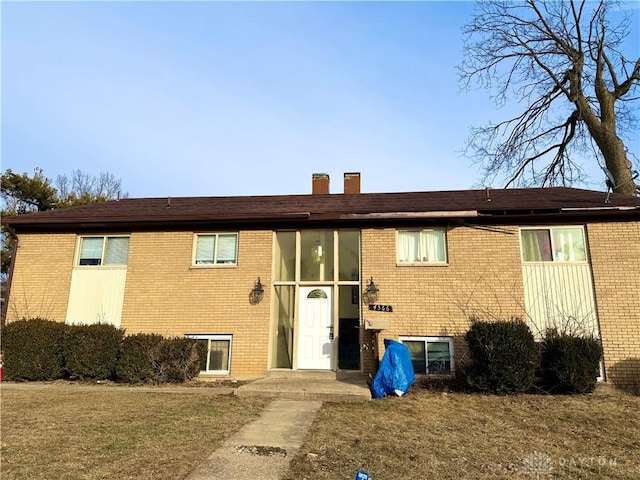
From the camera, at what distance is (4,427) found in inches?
234

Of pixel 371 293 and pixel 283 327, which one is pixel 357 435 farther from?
pixel 283 327

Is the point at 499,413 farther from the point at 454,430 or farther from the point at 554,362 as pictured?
the point at 554,362

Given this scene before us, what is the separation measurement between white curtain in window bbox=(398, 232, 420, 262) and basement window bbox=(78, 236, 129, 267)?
24.2 ft

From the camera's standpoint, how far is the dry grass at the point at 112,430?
4352 millimetres

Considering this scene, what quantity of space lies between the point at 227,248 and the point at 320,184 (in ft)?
16.9

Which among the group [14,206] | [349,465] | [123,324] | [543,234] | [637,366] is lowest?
[349,465]

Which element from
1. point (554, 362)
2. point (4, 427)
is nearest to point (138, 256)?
point (4, 427)

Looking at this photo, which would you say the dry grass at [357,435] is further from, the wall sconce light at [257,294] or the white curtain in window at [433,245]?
the white curtain in window at [433,245]

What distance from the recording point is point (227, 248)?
1141 cm

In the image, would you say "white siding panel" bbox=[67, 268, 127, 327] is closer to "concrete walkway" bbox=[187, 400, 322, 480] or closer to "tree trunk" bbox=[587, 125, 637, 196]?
"concrete walkway" bbox=[187, 400, 322, 480]

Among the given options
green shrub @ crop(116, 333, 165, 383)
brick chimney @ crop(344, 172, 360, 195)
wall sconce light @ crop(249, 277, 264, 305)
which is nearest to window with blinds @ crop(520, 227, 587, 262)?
brick chimney @ crop(344, 172, 360, 195)

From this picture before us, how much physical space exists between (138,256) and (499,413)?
9.35 metres

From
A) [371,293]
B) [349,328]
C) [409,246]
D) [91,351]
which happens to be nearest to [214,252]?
[91,351]

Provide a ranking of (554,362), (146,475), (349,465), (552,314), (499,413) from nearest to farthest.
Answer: (146,475) < (349,465) < (499,413) < (554,362) < (552,314)
